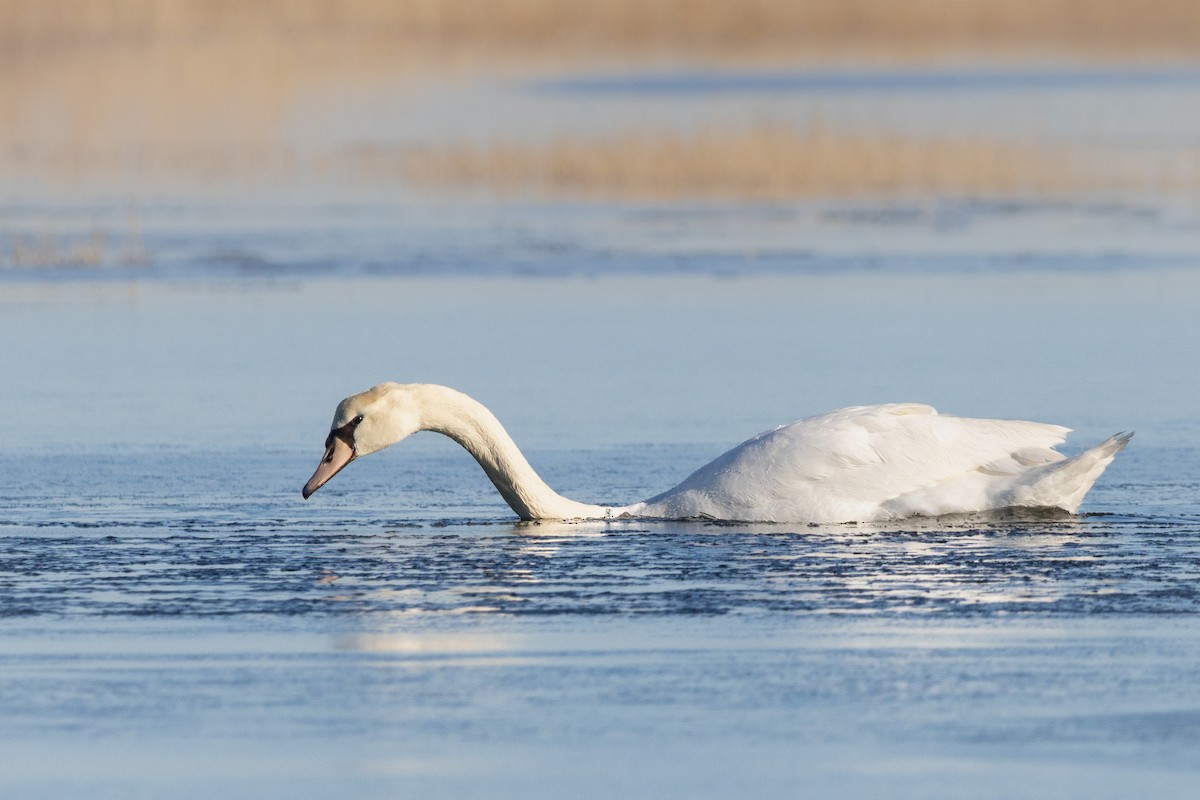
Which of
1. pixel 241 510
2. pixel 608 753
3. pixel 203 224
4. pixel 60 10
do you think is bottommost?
pixel 608 753

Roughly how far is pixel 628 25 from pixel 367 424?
49.6 metres

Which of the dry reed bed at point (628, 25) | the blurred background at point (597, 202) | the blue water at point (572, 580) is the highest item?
the dry reed bed at point (628, 25)

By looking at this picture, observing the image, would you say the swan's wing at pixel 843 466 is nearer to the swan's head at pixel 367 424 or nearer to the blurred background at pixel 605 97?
the swan's head at pixel 367 424

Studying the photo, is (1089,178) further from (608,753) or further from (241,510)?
(608,753)

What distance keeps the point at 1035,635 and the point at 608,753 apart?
202cm

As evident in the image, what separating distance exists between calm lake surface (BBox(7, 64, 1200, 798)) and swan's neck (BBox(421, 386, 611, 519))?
0.12 metres

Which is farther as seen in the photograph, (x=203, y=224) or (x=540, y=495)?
(x=203, y=224)

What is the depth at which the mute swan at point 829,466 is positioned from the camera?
1013cm

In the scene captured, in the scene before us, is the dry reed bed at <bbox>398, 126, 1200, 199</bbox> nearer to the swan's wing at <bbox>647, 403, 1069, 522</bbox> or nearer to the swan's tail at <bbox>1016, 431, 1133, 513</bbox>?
the swan's wing at <bbox>647, 403, 1069, 522</bbox>

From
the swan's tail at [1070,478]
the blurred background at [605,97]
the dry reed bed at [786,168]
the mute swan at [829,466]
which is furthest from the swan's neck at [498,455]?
the dry reed bed at [786,168]

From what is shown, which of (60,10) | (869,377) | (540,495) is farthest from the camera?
(60,10)

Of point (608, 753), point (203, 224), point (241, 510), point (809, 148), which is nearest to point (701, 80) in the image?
point (809, 148)

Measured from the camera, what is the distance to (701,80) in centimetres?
4750

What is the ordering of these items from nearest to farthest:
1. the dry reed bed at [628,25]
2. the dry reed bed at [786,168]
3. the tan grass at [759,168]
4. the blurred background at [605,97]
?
the dry reed bed at [786,168] < the tan grass at [759,168] < the blurred background at [605,97] < the dry reed bed at [628,25]
